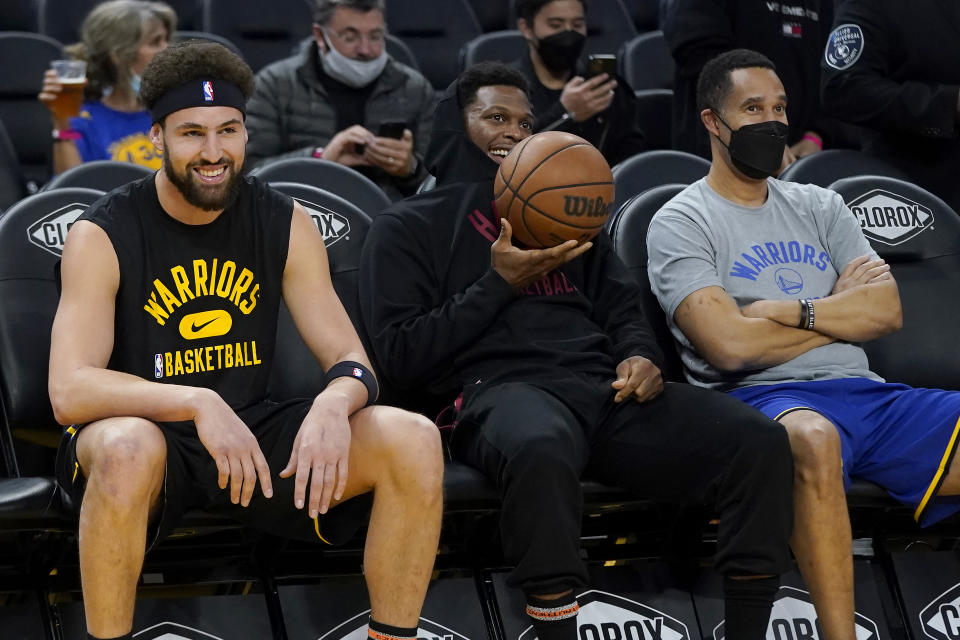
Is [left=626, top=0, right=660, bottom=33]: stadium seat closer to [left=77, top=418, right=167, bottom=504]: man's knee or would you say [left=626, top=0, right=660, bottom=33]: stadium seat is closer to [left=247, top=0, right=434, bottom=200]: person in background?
[left=247, top=0, right=434, bottom=200]: person in background

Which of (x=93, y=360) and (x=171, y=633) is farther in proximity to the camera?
(x=171, y=633)

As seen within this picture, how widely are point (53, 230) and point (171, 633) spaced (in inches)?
42.2

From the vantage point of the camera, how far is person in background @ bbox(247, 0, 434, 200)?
4703mm

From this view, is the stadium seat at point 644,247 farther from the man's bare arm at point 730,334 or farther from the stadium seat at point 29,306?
the stadium seat at point 29,306

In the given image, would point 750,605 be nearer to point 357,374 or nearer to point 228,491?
point 357,374

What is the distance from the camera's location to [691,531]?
3.26m

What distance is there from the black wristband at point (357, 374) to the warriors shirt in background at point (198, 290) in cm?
21

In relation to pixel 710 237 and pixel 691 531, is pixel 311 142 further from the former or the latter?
pixel 691 531

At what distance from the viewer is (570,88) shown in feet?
14.7


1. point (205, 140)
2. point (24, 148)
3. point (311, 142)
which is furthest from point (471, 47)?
point (205, 140)

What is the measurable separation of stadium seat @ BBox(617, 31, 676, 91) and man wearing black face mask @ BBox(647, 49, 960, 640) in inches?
91.6

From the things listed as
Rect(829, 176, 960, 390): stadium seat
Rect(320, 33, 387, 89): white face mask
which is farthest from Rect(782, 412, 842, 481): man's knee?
Rect(320, 33, 387, 89): white face mask

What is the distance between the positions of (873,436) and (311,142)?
236 cm

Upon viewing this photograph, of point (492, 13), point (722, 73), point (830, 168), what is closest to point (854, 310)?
point (722, 73)
